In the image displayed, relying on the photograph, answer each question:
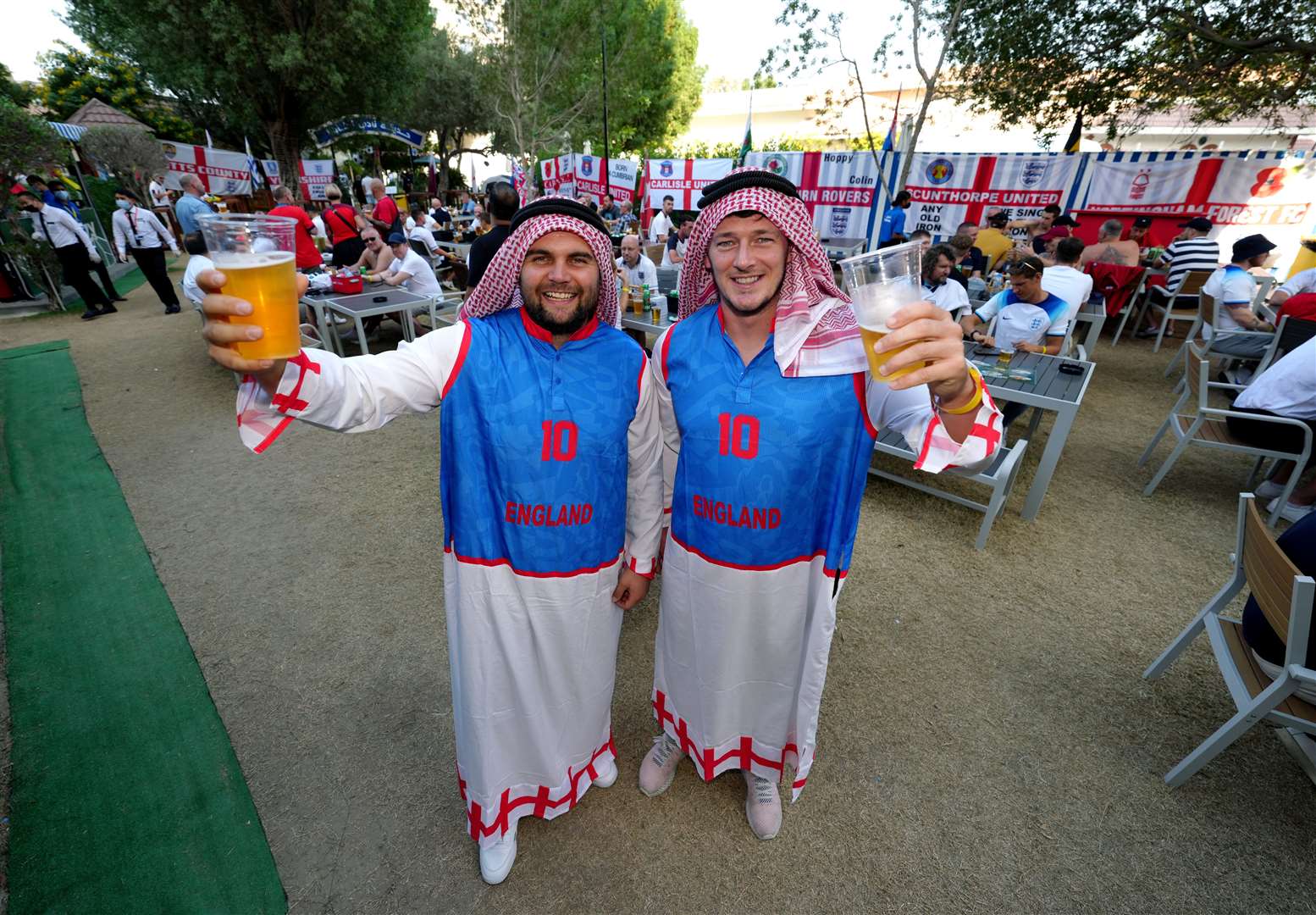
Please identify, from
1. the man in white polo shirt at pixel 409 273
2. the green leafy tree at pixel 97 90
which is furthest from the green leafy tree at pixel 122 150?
the man in white polo shirt at pixel 409 273

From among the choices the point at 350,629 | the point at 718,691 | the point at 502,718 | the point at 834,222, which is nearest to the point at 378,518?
the point at 350,629

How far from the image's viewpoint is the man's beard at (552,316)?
5.02 feet

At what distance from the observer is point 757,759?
207 centimetres

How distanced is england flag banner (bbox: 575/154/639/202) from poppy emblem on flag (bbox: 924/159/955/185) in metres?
7.58

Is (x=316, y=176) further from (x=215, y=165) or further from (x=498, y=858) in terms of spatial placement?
(x=498, y=858)

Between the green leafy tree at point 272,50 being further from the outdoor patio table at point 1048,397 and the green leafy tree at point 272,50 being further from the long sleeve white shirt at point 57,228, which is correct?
the outdoor patio table at point 1048,397

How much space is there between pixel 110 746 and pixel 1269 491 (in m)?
7.29

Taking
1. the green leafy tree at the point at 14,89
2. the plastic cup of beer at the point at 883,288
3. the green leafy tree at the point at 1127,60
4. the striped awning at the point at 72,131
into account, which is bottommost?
the plastic cup of beer at the point at 883,288

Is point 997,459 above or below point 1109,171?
below

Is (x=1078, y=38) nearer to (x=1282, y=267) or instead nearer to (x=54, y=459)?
(x=1282, y=267)

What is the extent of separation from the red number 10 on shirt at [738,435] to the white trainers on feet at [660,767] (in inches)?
53.0

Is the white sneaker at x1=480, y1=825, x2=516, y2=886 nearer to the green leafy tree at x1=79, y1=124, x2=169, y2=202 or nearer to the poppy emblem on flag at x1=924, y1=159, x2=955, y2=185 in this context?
the poppy emblem on flag at x1=924, y1=159, x2=955, y2=185

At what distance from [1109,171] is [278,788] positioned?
14.7 metres

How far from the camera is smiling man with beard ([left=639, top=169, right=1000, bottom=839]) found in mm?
1490
